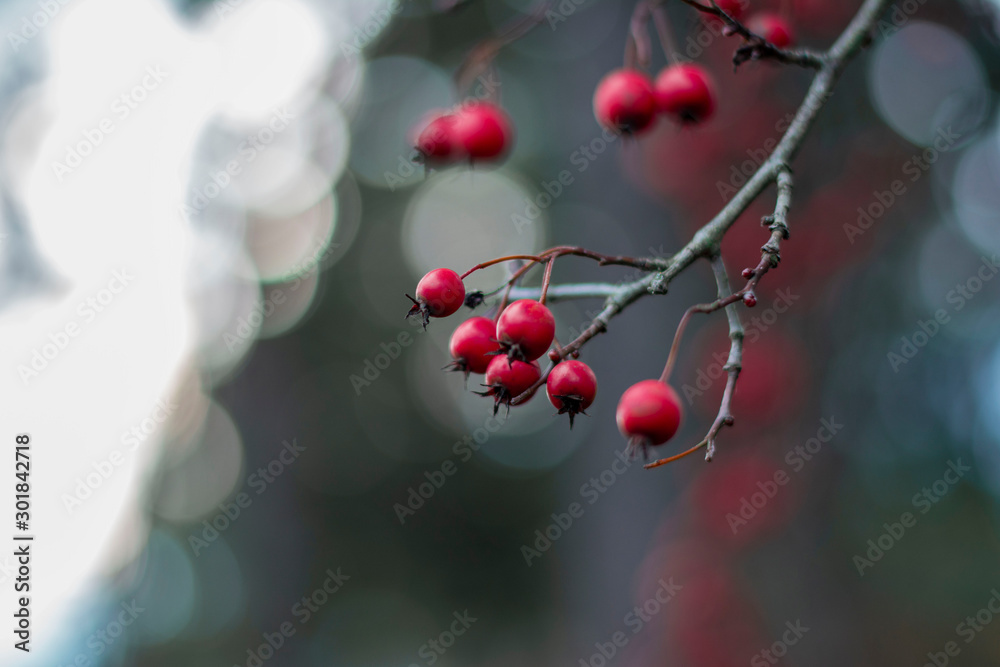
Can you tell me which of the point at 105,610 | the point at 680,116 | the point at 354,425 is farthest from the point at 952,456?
the point at 354,425

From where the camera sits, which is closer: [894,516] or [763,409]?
[763,409]

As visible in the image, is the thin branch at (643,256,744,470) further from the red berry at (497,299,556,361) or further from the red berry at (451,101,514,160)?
the red berry at (451,101,514,160)

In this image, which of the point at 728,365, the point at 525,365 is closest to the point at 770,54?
the point at 728,365

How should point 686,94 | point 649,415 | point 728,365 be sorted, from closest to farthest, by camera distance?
point 728,365
point 649,415
point 686,94

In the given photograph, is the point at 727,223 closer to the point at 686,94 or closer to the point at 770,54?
the point at 770,54

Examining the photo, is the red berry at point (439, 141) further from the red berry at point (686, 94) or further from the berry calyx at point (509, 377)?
the berry calyx at point (509, 377)

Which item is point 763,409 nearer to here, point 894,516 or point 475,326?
point 475,326

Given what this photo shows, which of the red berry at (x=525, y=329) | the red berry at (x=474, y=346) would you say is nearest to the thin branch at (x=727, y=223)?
the red berry at (x=525, y=329)
